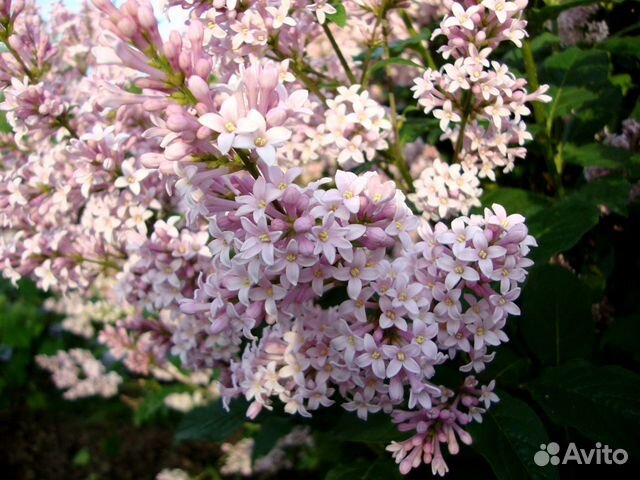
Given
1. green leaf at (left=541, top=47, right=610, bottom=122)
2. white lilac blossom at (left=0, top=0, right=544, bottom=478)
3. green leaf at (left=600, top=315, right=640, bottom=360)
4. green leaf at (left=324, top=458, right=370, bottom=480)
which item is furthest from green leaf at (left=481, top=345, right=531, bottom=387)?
green leaf at (left=541, top=47, right=610, bottom=122)

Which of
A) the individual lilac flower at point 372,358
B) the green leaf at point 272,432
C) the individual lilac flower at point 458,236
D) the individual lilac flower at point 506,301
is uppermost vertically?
the individual lilac flower at point 458,236

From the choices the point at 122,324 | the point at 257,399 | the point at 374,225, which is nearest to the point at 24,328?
the point at 122,324

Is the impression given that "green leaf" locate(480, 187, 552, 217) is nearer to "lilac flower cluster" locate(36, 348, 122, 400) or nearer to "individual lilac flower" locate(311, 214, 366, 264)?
"individual lilac flower" locate(311, 214, 366, 264)

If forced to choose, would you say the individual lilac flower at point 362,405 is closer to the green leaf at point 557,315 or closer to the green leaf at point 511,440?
the green leaf at point 511,440

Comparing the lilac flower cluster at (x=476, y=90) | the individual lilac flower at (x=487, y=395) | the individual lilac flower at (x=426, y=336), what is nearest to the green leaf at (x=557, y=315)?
the lilac flower cluster at (x=476, y=90)

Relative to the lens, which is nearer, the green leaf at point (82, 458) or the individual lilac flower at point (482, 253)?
the individual lilac flower at point (482, 253)

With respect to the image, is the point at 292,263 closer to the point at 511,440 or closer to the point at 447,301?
A: the point at 447,301
